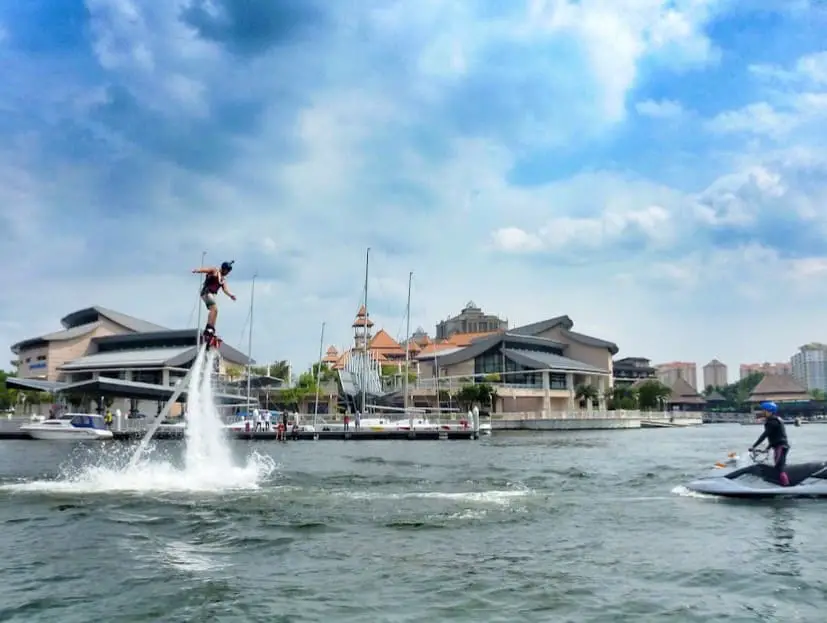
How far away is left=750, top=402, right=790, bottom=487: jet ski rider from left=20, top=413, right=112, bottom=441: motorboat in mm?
60892

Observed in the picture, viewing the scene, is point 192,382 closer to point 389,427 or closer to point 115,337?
point 389,427

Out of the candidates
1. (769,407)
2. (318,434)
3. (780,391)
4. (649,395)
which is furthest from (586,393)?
(769,407)

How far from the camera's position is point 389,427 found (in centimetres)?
7669

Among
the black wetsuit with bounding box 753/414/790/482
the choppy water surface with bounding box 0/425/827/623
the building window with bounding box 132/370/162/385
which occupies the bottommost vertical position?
the choppy water surface with bounding box 0/425/827/623

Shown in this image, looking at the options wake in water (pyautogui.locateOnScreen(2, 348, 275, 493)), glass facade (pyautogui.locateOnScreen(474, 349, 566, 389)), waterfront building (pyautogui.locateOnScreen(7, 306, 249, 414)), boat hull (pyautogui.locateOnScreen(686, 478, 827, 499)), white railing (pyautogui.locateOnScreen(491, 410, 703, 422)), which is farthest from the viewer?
glass facade (pyautogui.locateOnScreen(474, 349, 566, 389))

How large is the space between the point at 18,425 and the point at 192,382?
203 ft

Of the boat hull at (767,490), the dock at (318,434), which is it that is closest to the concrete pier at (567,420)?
the dock at (318,434)

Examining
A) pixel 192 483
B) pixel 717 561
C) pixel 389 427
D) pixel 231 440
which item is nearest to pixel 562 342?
pixel 389 427

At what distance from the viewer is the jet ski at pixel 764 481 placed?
21609 mm

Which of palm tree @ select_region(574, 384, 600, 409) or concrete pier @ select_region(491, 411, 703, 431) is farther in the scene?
palm tree @ select_region(574, 384, 600, 409)

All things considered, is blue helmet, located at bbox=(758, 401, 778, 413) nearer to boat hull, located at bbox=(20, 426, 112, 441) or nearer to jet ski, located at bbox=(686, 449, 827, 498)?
jet ski, located at bbox=(686, 449, 827, 498)

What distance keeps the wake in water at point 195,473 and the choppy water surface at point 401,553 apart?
0.24 meters

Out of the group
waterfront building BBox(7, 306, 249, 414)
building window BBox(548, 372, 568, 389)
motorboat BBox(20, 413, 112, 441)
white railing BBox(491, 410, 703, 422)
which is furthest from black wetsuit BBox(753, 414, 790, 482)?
building window BBox(548, 372, 568, 389)

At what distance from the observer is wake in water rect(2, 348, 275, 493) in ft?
83.5
